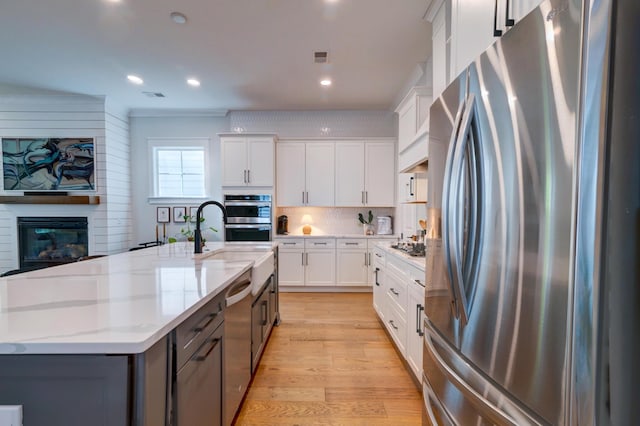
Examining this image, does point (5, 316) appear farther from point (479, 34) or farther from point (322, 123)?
point (322, 123)

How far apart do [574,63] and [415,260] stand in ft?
5.16

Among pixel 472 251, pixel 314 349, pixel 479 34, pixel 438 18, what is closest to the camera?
pixel 472 251

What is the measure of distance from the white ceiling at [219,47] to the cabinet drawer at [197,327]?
2457mm

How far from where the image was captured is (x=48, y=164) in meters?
4.42

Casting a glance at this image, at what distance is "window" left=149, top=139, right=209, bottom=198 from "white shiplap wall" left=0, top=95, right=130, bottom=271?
0.64m

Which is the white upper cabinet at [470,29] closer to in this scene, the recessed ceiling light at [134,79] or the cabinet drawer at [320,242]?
the cabinet drawer at [320,242]

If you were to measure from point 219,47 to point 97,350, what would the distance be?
3.16m

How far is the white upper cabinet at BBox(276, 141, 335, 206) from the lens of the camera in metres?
4.57

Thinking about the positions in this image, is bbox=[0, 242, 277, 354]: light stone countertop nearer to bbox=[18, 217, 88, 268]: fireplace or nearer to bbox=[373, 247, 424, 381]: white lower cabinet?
bbox=[373, 247, 424, 381]: white lower cabinet

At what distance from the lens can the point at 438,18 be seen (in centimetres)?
224

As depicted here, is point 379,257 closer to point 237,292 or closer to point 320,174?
point 237,292

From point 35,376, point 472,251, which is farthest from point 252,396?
point 472,251

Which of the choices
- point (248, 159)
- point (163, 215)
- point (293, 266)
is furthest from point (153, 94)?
point (293, 266)

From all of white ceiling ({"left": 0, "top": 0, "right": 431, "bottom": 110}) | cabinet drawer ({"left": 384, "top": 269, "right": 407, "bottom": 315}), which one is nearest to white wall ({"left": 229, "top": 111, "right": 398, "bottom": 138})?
white ceiling ({"left": 0, "top": 0, "right": 431, "bottom": 110})
